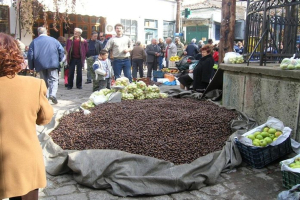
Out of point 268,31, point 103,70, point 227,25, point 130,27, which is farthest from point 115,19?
point 268,31

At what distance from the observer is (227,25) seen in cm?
791

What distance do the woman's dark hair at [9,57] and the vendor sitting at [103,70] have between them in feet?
21.3

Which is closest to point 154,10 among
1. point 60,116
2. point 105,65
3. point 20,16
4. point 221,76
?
point 20,16

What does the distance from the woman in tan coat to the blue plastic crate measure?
268 cm

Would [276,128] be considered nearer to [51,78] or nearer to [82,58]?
[51,78]

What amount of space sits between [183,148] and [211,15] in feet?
75.2

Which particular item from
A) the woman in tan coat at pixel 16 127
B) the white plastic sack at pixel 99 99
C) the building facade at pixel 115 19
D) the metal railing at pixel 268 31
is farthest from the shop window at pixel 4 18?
the woman in tan coat at pixel 16 127

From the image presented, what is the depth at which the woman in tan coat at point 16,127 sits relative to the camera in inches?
81.0

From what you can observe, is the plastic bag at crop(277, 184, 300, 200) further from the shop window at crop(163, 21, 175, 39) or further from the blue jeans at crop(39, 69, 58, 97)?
the shop window at crop(163, 21, 175, 39)

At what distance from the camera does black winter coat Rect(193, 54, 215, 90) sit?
300 inches

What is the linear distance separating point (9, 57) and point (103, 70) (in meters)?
6.64

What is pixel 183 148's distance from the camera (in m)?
4.14

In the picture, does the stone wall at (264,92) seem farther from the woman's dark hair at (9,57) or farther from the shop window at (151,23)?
the shop window at (151,23)

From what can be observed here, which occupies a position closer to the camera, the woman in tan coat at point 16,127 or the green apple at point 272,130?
the woman in tan coat at point 16,127
